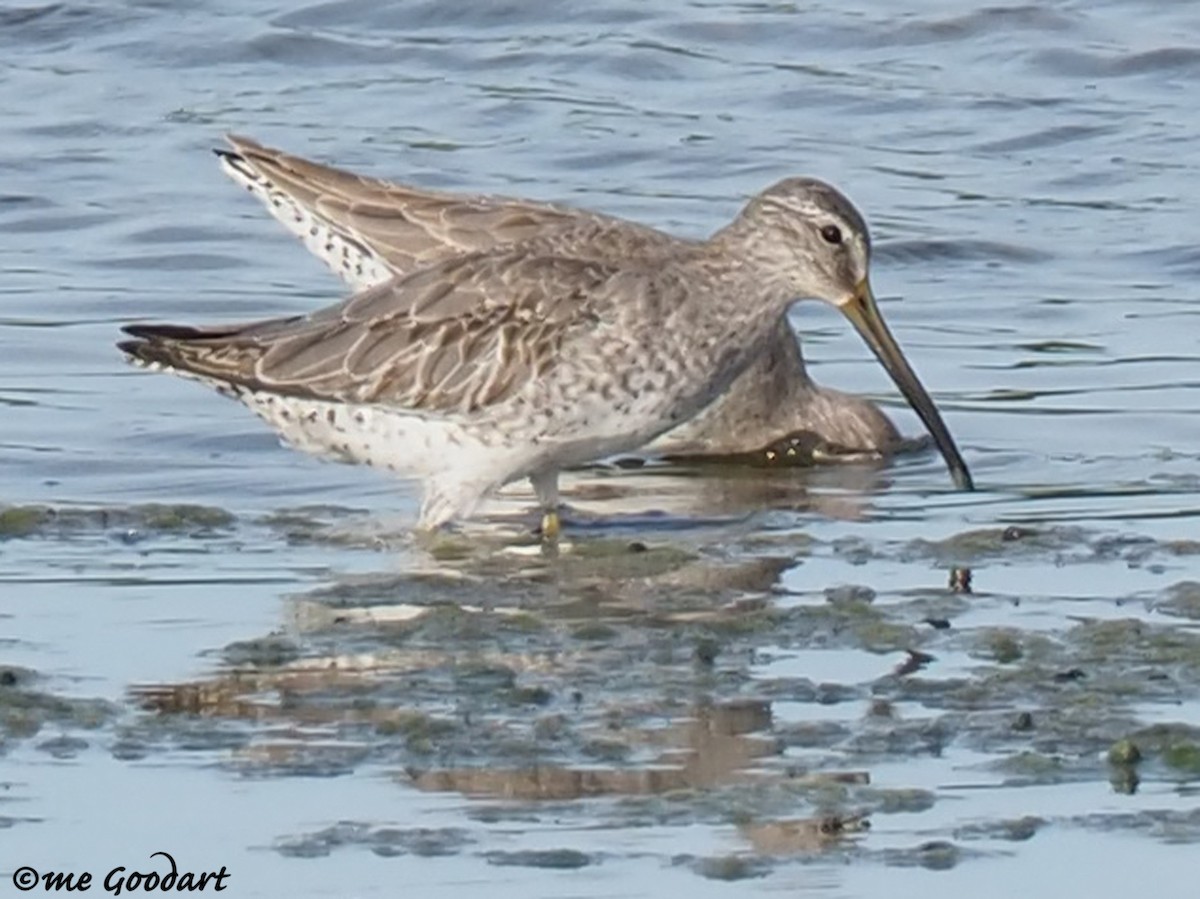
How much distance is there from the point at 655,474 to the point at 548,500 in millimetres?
1040

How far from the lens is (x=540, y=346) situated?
9.05 meters

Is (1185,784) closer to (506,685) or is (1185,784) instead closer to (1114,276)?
(506,685)

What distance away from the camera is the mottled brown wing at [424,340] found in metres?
9.09

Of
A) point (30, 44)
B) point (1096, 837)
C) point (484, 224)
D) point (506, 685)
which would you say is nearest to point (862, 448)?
point (484, 224)

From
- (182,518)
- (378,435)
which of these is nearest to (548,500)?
(378,435)

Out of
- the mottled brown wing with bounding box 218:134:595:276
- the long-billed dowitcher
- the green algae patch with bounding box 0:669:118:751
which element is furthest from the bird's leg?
the green algae patch with bounding box 0:669:118:751

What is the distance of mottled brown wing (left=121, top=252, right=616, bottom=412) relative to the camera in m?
9.09

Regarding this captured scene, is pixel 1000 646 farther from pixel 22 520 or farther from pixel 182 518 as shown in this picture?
pixel 22 520

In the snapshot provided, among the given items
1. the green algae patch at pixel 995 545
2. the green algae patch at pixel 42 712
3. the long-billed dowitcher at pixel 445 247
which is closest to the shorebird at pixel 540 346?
the long-billed dowitcher at pixel 445 247

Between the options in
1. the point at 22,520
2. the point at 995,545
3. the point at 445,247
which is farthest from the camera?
the point at 445,247

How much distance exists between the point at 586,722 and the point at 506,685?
1.16 feet

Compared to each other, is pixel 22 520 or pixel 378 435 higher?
pixel 378 435

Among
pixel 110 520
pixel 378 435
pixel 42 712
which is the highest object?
pixel 378 435

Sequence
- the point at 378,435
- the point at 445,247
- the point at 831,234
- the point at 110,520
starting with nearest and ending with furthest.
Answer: the point at 110,520
the point at 378,435
the point at 831,234
the point at 445,247
